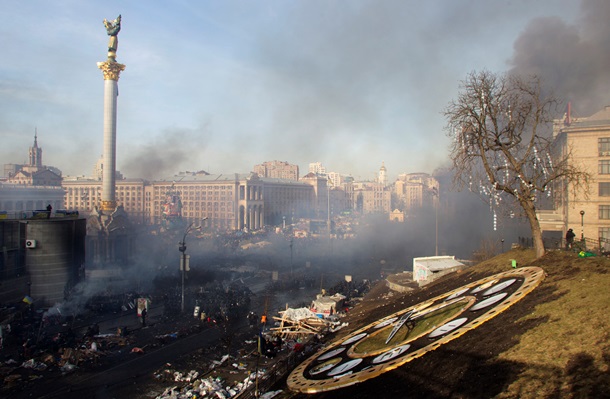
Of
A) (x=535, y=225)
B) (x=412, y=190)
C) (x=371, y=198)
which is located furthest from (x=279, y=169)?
(x=535, y=225)

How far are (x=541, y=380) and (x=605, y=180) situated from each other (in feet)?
97.3

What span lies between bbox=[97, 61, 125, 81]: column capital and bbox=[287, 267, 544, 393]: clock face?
44.1 metres

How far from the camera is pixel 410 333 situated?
13.2m

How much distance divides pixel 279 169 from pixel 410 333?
16837 centimetres

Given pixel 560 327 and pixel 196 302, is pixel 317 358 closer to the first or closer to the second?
pixel 560 327

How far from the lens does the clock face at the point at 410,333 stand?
1120 centimetres

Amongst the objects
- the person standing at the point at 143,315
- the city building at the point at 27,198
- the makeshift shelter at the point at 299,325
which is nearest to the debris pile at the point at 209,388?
the makeshift shelter at the point at 299,325

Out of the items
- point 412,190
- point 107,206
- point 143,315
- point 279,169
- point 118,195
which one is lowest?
point 143,315

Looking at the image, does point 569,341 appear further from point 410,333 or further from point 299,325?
point 299,325

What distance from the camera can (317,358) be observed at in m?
14.8

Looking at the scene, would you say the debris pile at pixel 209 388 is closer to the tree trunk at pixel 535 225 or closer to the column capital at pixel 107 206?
the tree trunk at pixel 535 225

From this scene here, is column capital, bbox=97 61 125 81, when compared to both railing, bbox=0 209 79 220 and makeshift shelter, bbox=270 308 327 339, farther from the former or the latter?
makeshift shelter, bbox=270 308 327 339

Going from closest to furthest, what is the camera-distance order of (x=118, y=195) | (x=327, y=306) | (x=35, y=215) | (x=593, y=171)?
(x=327, y=306)
(x=593, y=171)
(x=35, y=215)
(x=118, y=195)

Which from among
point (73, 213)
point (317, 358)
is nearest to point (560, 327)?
point (317, 358)
